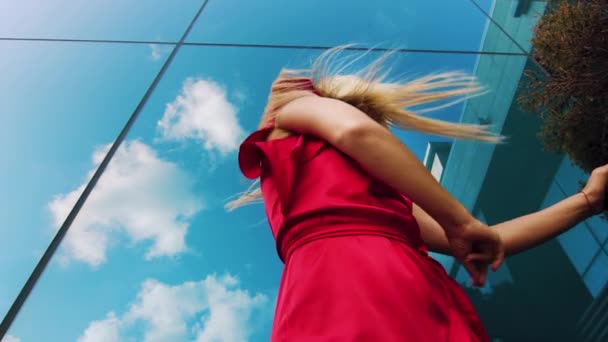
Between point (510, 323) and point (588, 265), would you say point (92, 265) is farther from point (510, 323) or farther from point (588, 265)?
point (588, 265)

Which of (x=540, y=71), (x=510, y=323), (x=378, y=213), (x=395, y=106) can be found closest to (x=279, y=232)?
(x=378, y=213)

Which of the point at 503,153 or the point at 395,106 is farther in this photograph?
the point at 503,153

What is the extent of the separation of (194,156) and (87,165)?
41cm

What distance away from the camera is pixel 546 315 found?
142 cm

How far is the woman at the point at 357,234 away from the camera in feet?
2.05

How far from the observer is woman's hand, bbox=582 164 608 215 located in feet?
3.37

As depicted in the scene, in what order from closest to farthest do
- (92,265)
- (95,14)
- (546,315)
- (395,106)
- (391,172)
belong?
(391,172) → (395,106) → (546,315) → (92,265) → (95,14)

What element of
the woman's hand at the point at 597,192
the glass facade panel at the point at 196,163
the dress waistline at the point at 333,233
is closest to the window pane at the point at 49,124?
the glass facade panel at the point at 196,163

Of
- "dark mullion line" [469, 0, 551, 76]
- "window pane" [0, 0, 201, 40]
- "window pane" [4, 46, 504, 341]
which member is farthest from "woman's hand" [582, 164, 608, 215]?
"window pane" [0, 0, 201, 40]

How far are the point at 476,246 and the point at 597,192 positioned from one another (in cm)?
46

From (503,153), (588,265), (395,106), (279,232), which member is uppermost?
(503,153)

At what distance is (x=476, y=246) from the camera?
76cm

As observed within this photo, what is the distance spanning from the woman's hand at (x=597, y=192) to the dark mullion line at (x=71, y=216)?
1535 mm

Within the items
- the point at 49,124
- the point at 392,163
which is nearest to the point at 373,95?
the point at 392,163
